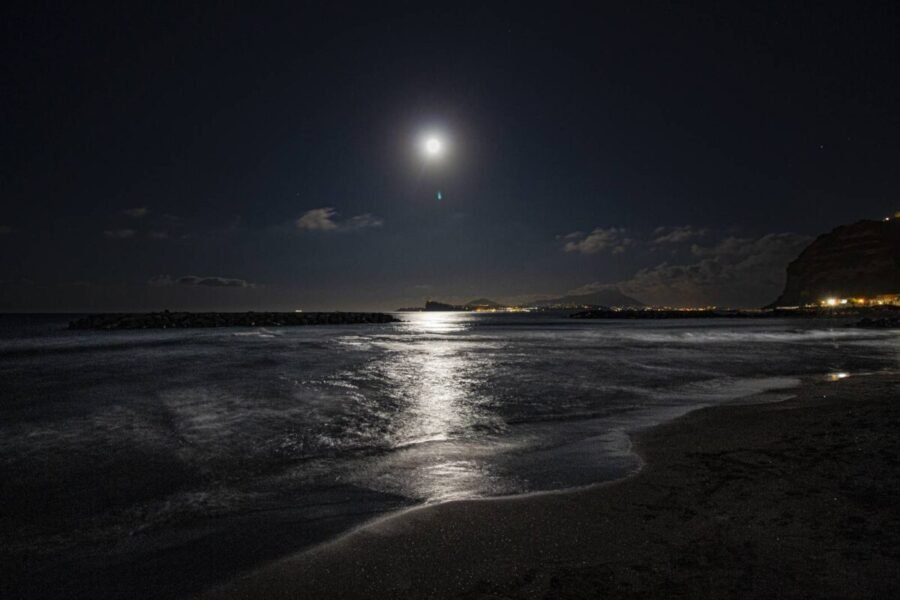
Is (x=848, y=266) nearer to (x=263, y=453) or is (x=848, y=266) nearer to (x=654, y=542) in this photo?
(x=654, y=542)

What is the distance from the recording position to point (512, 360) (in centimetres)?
1923

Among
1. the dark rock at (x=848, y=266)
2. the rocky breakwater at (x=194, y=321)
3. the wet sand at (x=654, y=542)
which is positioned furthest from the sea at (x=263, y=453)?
the dark rock at (x=848, y=266)

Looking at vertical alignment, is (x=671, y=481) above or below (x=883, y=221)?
below

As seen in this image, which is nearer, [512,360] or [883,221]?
[512,360]

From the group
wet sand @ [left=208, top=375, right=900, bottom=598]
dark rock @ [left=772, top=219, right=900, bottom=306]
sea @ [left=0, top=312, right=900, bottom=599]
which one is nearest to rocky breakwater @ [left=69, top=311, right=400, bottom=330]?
sea @ [left=0, top=312, right=900, bottom=599]

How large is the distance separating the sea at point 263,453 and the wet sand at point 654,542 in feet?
1.38

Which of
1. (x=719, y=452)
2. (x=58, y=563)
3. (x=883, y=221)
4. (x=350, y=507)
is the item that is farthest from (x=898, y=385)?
(x=883, y=221)

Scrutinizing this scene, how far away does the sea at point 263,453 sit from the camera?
3.42 m

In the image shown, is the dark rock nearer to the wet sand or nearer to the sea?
the sea

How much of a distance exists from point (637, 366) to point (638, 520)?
14315 millimetres

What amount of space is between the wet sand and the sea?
0.42m

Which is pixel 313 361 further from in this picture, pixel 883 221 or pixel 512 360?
pixel 883 221

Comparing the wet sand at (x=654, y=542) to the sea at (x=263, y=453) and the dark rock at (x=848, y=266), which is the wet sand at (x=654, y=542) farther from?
the dark rock at (x=848, y=266)

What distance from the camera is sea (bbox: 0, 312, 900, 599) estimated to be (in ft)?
11.2
